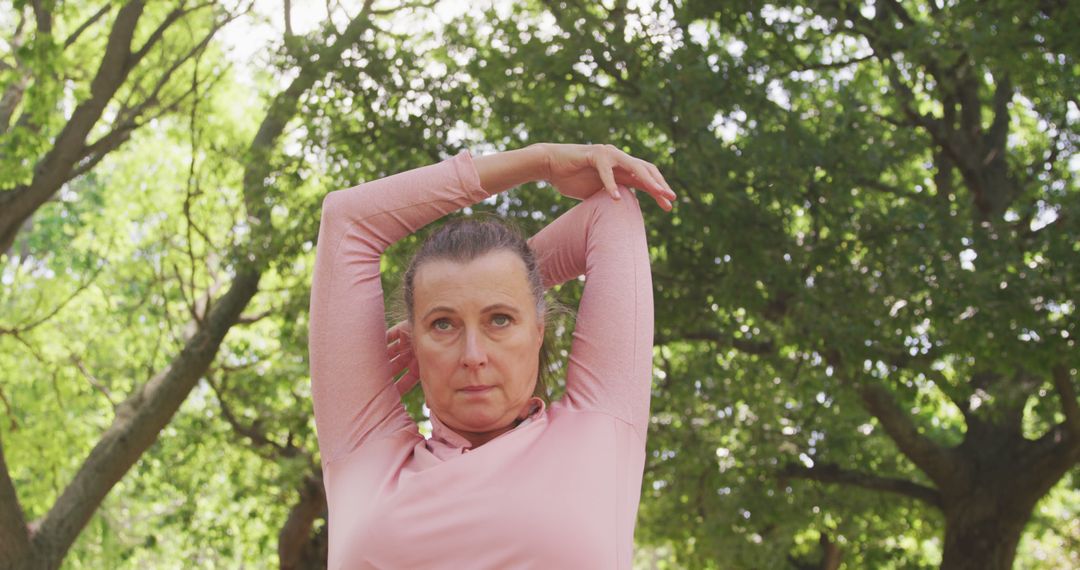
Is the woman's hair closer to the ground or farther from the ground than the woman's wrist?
closer to the ground

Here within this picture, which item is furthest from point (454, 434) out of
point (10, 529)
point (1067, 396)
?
point (1067, 396)

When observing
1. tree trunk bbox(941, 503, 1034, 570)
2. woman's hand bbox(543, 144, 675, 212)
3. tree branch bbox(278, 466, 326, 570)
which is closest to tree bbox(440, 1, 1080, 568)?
tree trunk bbox(941, 503, 1034, 570)

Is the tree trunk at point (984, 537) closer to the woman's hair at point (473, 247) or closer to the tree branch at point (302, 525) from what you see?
the tree branch at point (302, 525)

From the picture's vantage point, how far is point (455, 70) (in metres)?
9.75

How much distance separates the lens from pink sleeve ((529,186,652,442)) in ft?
6.75

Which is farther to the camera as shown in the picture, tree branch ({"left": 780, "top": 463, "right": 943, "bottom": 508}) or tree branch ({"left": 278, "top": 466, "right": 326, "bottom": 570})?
tree branch ({"left": 278, "top": 466, "right": 326, "bottom": 570})

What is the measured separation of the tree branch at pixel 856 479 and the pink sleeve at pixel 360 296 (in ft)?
32.3

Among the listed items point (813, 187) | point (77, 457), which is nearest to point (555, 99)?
point (813, 187)

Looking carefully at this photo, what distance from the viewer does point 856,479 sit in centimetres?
1158

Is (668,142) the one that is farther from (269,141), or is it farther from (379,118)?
(269,141)

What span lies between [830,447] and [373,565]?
1075cm

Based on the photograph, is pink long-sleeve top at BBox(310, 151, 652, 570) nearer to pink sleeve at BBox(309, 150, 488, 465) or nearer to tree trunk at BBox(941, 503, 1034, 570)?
pink sleeve at BBox(309, 150, 488, 465)

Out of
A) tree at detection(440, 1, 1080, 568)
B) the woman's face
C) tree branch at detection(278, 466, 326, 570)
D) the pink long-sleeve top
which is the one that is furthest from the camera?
tree branch at detection(278, 466, 326, 570)

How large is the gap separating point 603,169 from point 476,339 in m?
0.42
